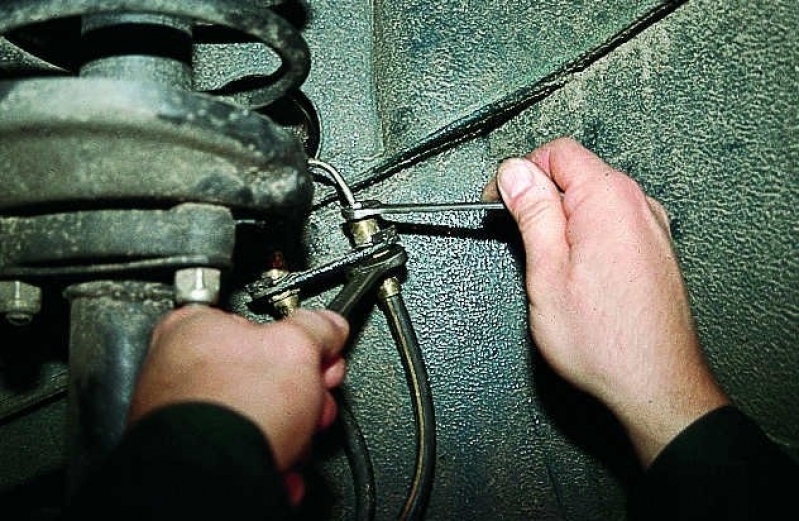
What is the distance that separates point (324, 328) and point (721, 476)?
410mm

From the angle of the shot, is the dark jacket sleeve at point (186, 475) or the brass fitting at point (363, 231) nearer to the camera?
the dark jacket sleeve at point (186, 475)

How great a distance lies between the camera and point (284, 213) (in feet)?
2.06

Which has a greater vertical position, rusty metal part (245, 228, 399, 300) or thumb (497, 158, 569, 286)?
thumb (497, 158, 569, 286)

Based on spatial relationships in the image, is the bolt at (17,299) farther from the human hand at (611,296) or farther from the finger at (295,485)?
the human hand at (611,296)

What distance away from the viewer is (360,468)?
91 centimetres

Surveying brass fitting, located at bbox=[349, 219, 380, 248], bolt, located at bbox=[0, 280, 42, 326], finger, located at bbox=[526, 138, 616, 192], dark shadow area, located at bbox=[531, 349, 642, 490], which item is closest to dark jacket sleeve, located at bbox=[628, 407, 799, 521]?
dark shadow area, located at bbox=[531, 349, 642, 490]

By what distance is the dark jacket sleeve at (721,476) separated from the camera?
2.21 feet

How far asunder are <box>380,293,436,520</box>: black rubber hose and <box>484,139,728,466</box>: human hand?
0.15 m

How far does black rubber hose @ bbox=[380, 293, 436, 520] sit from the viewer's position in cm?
84

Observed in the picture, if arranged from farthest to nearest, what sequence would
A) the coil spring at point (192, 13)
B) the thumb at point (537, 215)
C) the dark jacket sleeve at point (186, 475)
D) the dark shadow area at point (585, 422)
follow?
the dark shadow area at point (585, 422), the thumb at point (537, 215), the coil spring at point (192, 13), the dark jacket sleeve at point (186, 475)

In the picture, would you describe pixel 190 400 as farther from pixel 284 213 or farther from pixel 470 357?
pixel 470 357

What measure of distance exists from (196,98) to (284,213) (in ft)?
0.41

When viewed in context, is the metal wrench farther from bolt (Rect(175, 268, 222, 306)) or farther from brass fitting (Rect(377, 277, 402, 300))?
bolt (Rect(175, 268, 222, 306))

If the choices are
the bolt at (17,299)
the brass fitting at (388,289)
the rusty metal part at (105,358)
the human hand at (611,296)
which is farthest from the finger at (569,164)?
the bolt at (17,299)
